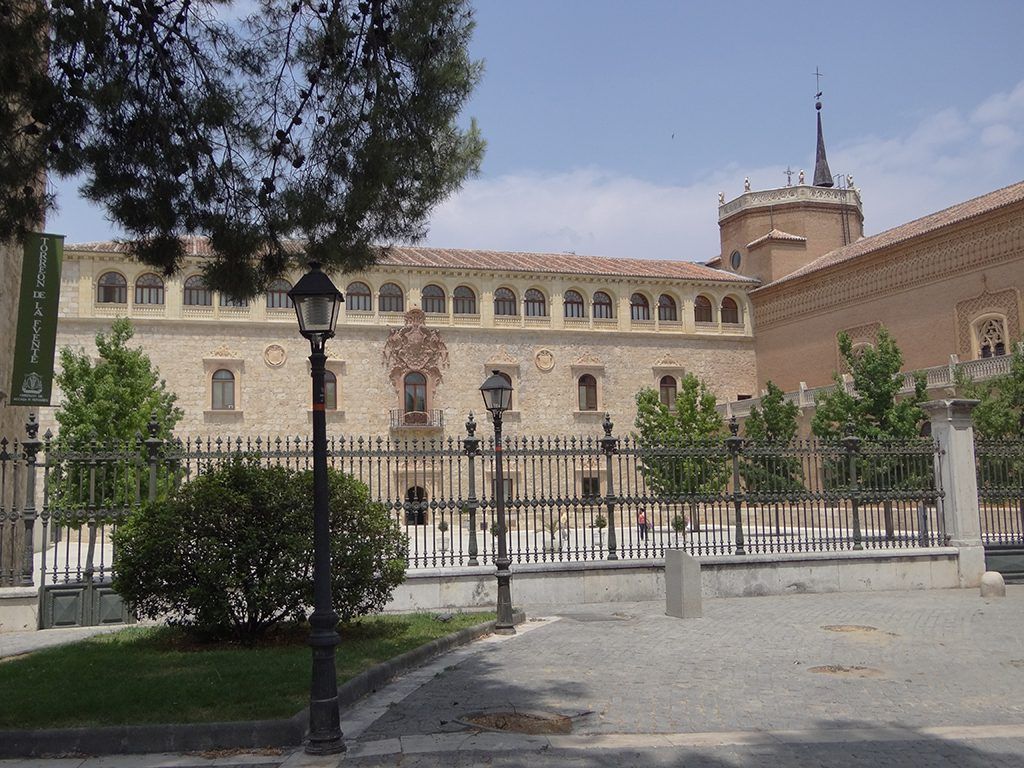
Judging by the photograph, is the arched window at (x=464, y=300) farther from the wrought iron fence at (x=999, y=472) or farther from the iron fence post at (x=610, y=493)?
the wrought iron fence at (x=999, y=472)

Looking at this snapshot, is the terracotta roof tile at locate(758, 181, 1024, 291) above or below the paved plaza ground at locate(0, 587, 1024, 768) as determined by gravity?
above

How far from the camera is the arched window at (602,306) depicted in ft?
132

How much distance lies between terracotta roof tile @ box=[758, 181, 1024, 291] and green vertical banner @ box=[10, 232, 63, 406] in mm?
28672

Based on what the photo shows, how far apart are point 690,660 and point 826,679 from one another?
1.33 metres

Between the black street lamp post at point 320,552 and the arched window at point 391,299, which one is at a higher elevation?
the arched window at point 391,299

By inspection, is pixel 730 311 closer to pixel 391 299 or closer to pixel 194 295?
pixel 391 299

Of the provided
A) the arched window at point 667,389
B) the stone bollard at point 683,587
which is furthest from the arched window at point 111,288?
the stone bollard at point 683,587

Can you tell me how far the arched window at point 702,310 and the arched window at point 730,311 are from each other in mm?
742

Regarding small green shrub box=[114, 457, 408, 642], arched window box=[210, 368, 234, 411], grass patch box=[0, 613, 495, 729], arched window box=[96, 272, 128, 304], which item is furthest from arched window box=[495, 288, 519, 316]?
small green shrub box=[114, 457, 408, 642]

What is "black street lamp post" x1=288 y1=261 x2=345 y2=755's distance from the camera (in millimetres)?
5930

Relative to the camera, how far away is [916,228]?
120 ft

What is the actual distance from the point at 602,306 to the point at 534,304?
308 centimetres

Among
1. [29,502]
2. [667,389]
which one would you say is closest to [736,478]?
[29,502]

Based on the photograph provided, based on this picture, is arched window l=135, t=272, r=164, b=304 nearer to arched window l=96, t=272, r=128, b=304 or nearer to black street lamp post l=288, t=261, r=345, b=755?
arched window l=96, t=272, r=128, b=304
